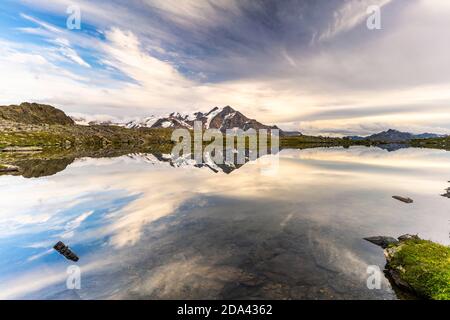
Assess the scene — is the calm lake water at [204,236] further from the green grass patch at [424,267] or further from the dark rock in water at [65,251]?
the green grass patch at [424,267]

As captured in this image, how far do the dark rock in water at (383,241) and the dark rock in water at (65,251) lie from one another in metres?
28.8

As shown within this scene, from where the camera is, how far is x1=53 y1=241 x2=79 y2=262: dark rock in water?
25141mm

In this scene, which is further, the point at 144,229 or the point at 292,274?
the point at 144,229

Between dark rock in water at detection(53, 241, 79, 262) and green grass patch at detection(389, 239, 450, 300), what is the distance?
90.3 feet

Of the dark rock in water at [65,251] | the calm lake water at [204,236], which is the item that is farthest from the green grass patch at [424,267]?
the dark rock in water at [65,251]

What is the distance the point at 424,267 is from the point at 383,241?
6.99 meters

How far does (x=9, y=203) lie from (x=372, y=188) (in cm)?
6724

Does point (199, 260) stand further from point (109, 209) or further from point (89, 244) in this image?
point (109, 209)

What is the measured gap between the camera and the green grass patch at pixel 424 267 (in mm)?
18638

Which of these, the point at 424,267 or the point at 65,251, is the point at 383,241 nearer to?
the point at 424,267

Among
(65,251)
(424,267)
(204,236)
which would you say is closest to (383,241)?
(424,267)

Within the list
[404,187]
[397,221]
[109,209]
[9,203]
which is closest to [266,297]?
[397,221]

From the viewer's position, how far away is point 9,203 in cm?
4338

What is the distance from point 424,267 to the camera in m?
21.0
